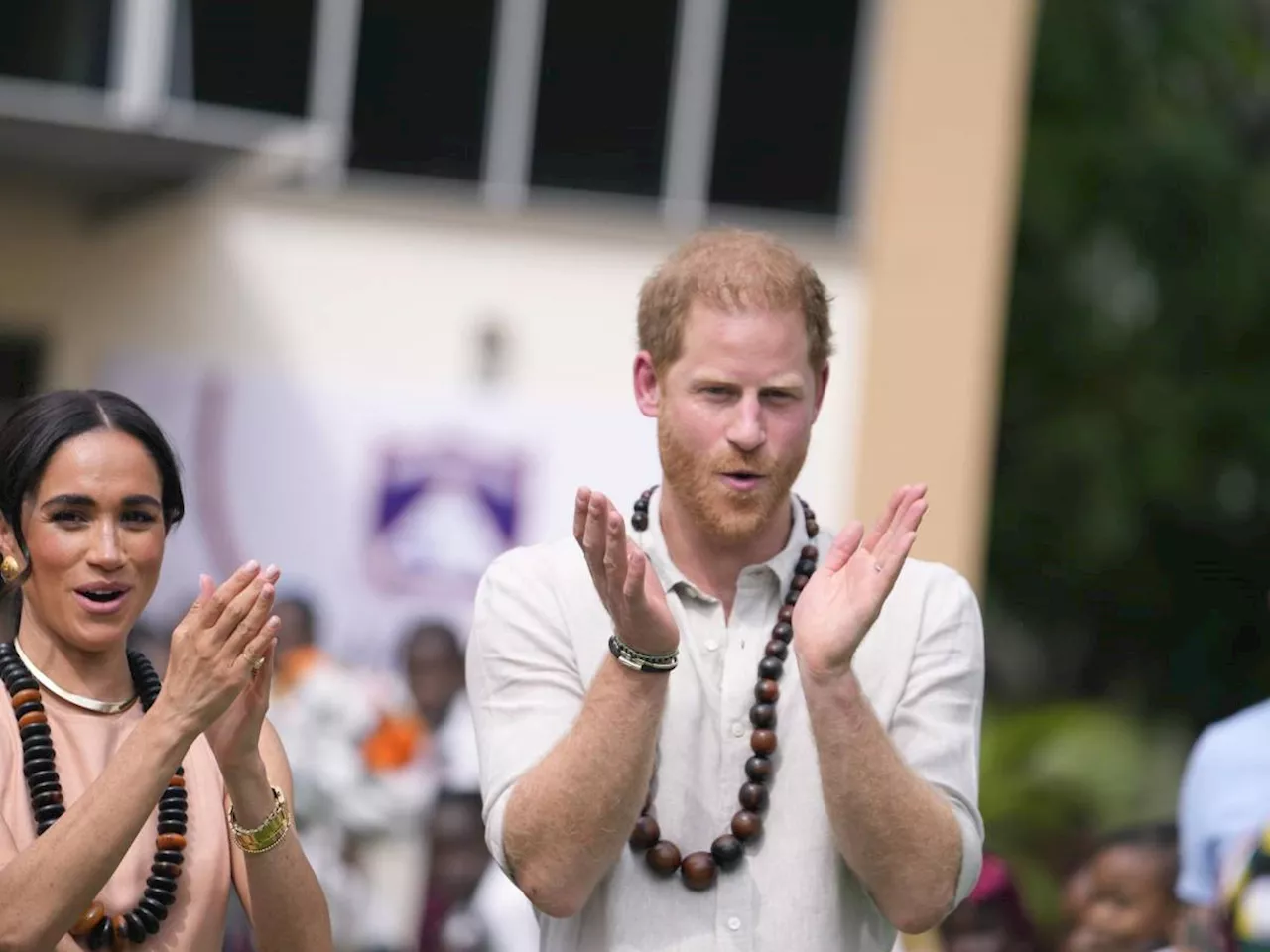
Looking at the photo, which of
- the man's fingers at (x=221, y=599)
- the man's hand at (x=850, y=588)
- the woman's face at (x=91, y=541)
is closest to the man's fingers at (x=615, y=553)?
the man's hand at (x=850, y=588)

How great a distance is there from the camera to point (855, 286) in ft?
42.4

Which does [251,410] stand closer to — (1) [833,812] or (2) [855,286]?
(2) [855,286]

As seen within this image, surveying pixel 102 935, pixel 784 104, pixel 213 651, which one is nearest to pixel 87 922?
pixel 102 935

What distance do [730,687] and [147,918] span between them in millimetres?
1062

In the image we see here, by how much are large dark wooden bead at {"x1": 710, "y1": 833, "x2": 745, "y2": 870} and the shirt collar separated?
449 mm

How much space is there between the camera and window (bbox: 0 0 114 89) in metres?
12.2

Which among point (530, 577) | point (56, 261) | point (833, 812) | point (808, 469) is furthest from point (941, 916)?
point (56, 261)

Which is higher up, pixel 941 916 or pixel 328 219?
pixel 328 219

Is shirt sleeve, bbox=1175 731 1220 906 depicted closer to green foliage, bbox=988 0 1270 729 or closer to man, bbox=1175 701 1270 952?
man, bbox=1175 701 1270 952

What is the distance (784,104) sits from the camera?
1285cm

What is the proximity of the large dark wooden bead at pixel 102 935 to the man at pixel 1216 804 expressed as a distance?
2774 millimetres

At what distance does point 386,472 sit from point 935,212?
3392 mm

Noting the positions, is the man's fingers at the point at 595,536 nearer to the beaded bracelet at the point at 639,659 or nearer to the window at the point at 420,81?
the beaded bracelet at the point at 639,659

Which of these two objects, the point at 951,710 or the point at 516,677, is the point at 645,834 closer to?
the point at 516,677
